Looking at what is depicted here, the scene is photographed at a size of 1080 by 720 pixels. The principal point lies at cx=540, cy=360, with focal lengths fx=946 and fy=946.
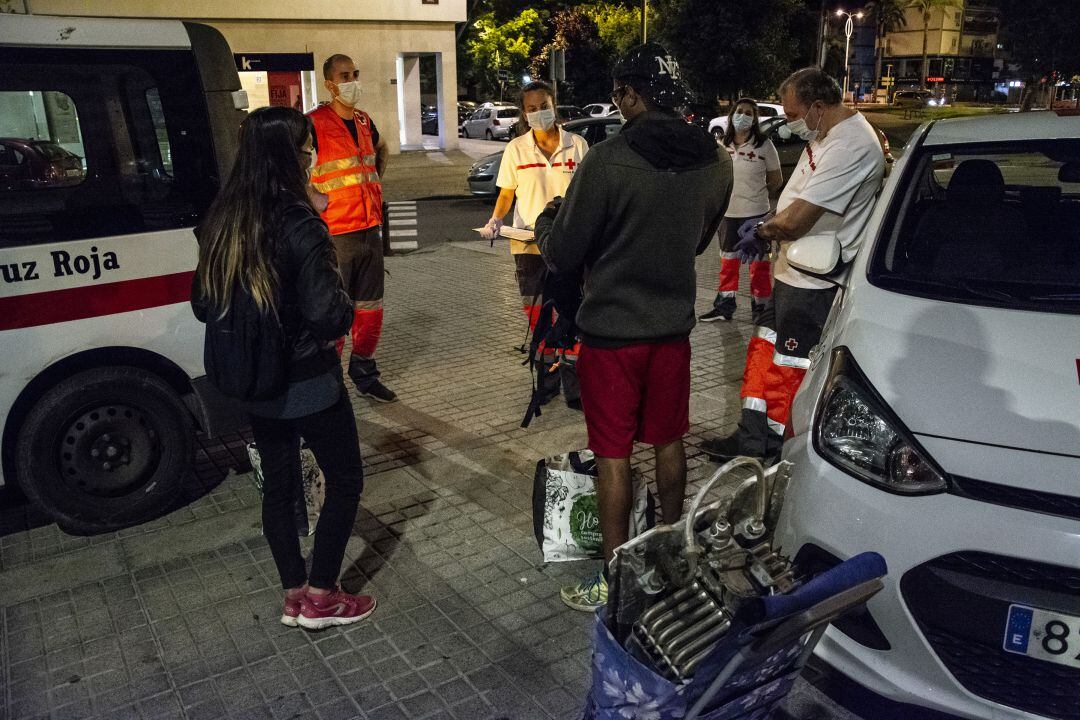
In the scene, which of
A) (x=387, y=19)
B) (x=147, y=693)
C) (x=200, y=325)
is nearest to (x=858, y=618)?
(x=147, y=693)

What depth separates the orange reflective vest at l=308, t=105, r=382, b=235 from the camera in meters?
5.90

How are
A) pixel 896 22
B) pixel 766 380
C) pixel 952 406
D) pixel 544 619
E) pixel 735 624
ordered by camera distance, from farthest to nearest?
pixel 896 22, pixel 766 380, pixel 544 619, pixel 952 406, pixel 735 624

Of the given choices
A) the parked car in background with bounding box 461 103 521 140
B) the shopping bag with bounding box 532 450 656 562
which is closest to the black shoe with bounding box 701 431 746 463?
the shopping bag with bounding box 532 450 656 562

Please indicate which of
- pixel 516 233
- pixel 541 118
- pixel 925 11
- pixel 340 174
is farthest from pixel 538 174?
pixel 925 11

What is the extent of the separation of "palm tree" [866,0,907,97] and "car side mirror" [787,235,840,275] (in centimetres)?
8587

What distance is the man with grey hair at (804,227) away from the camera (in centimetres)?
456

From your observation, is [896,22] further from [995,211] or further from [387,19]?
[995,211]

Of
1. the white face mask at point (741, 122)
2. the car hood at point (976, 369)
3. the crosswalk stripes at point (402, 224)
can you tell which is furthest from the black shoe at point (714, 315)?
the crosswalk stripes at point (402, 224)

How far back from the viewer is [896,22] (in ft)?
307

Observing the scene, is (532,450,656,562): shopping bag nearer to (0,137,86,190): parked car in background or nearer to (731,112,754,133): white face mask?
(0,137,86,190): parked car in background

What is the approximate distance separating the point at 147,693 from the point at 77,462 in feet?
4.96

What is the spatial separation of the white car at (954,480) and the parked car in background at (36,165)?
10.6 ft

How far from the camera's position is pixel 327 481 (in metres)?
3.41

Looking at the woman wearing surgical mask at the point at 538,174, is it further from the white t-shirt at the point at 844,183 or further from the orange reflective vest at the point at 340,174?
the white t-shirt at the point at 844,183
